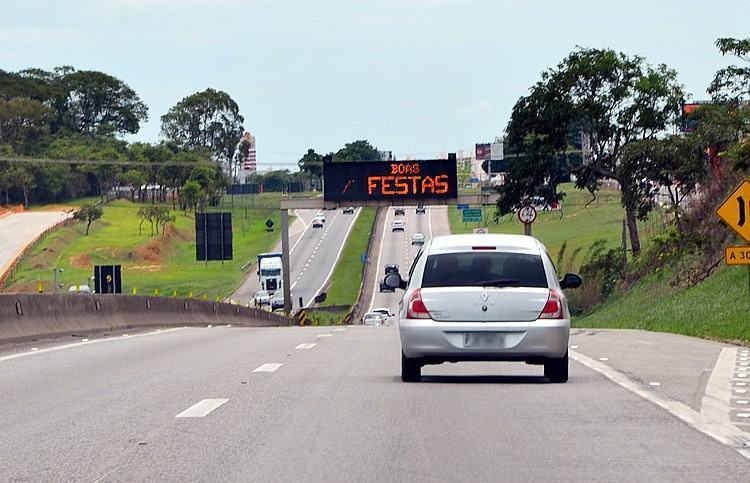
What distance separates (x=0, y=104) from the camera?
15275 cm

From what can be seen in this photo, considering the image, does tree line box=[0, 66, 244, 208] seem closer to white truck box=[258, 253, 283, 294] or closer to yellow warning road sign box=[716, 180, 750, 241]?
white truck box=[258, 253, 283, 294]

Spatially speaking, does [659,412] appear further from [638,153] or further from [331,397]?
[638,153]

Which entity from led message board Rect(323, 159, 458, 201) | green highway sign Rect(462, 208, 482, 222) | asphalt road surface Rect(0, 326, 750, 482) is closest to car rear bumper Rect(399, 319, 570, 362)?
asphalt road surface Rect(0, 326, 750, 482)

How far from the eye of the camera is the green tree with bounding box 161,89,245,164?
176375 millimetres

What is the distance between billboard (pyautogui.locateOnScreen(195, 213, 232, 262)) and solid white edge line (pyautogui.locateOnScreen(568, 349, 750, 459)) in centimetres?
6405

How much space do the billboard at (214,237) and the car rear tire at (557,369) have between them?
213 feet

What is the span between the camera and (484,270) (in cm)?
1648

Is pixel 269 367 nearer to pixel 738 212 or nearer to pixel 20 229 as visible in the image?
pixel 738 212

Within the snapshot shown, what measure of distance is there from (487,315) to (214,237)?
6659 centimetres

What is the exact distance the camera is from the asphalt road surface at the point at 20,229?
112m

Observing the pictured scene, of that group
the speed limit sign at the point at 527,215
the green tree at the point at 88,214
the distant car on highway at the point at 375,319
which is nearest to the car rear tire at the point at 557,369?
the speed limit sign at the point at 527,215

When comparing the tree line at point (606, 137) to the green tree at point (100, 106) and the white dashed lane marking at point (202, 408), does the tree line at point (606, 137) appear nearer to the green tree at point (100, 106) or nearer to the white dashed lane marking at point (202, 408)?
the white dashed lane marking at point (202, 408)

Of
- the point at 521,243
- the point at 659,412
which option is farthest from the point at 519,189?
the point at 659,412

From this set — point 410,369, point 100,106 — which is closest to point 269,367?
point 410,369
